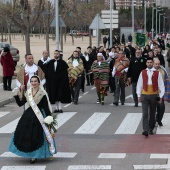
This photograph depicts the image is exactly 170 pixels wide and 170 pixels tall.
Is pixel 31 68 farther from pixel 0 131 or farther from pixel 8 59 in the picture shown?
pixel 8 59

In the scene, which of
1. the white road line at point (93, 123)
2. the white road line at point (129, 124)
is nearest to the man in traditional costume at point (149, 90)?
the white road line at point (129, 124)

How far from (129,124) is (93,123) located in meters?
0.90

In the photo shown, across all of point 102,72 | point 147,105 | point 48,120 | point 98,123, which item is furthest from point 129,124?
point 48,120

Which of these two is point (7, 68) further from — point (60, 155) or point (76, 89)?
point (60, 155)

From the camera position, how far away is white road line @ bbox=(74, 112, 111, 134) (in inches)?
582

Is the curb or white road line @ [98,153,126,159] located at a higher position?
white road line @ [98,153,126,159]

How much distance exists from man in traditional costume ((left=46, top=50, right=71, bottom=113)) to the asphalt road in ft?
1.46

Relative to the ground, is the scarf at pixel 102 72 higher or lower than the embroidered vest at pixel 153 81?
lower

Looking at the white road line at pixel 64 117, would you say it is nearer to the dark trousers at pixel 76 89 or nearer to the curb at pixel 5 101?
the dark trousers at pixel 76 89

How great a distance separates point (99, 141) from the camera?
43.8 feet

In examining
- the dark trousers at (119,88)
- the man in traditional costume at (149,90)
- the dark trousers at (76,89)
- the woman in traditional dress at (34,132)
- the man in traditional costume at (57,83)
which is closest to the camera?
the woman in traditional dress at (34,132)

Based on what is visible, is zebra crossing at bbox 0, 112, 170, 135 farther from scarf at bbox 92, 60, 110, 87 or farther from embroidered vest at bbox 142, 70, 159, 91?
scarf at bbox 92, 60, 110, 87

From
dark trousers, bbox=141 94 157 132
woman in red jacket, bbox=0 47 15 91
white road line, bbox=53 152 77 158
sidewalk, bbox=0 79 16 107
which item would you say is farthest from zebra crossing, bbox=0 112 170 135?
woman in red jacket, bbox=0 47 15 91

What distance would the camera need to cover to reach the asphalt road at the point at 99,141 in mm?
10859
